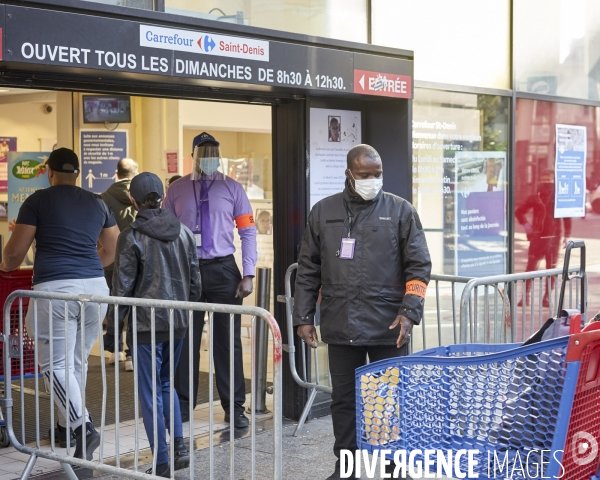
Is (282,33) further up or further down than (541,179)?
further up

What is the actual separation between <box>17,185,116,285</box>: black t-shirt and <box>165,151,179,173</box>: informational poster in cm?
577

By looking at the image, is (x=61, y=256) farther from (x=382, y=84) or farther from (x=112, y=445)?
(x=382, y=84)

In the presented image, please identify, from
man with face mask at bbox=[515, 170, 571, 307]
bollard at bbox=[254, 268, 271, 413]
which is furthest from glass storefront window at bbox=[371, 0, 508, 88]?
bollard at bbox=[254, 268, 271, 413]

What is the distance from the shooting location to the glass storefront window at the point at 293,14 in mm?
5953

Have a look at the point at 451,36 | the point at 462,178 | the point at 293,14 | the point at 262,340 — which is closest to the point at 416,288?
the point at 262,340

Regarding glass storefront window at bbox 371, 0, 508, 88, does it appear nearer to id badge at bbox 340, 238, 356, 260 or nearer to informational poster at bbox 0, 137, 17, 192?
id badge at bbox 340, 238, 356, 260

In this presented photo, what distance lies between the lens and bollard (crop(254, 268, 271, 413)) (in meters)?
6.75

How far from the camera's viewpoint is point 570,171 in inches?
373

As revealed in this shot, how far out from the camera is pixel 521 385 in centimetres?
335

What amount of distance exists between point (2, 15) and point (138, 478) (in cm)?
232

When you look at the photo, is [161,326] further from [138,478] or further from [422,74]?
[422,74]

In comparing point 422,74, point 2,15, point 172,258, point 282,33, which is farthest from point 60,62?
point 422,74

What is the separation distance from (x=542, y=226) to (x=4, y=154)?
24.8 feet

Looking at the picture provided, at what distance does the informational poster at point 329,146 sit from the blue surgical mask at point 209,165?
705 mm
